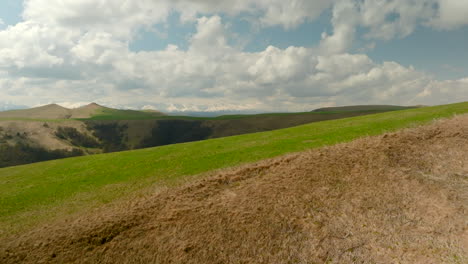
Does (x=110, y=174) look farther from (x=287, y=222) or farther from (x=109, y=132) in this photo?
(x=109, y=132)

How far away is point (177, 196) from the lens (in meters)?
14.1

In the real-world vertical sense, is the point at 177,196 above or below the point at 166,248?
above

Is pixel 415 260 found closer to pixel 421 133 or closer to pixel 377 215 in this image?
pixel 377 215

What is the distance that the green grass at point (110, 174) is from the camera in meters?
14.7

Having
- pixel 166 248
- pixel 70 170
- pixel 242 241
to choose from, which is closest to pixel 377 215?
pixel 242 241

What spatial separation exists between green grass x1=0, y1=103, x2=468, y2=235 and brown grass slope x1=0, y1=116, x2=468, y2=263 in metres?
Result: 2.42

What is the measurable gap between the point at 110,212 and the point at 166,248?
15.0ft

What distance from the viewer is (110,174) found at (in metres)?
20.0

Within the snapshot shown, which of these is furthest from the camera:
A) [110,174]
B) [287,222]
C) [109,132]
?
[109,132]

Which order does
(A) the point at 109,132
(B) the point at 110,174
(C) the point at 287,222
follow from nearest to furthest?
(C) the point at 287,222
(B) the point at 110,174
(A) the point at 109,132

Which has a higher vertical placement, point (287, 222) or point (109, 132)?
point (287, 222)

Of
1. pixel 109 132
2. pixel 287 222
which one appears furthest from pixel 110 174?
pixel 109 132

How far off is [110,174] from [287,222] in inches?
598

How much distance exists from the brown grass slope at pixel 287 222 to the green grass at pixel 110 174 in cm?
242
